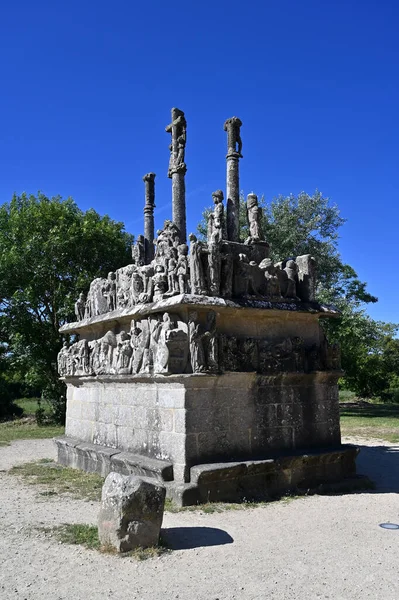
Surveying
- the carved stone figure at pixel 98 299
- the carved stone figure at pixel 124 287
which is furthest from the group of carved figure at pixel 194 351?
the carved stone figure at pixel 98 299

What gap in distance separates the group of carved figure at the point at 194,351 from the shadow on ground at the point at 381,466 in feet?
6.92

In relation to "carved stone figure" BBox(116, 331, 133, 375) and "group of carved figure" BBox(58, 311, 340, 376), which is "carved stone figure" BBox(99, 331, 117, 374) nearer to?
"group of carved figure" BBox(58, 311, 340, 376)

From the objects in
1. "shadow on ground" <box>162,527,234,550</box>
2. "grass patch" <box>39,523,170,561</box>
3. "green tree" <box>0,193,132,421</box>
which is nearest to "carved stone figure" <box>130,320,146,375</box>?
"grass patch" <box>39,523,170,561</box>

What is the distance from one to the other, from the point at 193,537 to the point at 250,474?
1.99 metres

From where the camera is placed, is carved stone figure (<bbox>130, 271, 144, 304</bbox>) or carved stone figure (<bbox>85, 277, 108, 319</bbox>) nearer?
carved stone figure (<bbox>130, 271, 144, 304</bbox>)

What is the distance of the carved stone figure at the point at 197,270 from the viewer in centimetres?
780

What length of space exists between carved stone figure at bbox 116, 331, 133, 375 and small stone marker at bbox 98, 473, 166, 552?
12.0 feet

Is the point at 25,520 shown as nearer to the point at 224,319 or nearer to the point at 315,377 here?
the point at 224,319

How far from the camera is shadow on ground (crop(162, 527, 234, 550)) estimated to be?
563 cm

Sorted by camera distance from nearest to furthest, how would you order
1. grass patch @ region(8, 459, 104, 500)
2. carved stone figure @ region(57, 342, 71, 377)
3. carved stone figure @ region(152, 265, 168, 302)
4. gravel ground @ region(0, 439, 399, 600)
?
gravel ground @ region(0, 439, 399, 600) → grass patch @ region(8, 459, 104, 500) → carved stone figure @ region(152, 265, 168, 302) → carved stone figure @ region(57, 342, 71, 377)

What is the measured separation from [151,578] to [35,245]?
16.9 meters

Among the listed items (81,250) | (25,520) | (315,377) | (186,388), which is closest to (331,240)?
(81,250)

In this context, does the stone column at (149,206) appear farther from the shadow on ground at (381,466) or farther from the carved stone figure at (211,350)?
the shadow on ground at (381,466)

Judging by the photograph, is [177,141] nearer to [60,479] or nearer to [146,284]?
[146,284]
